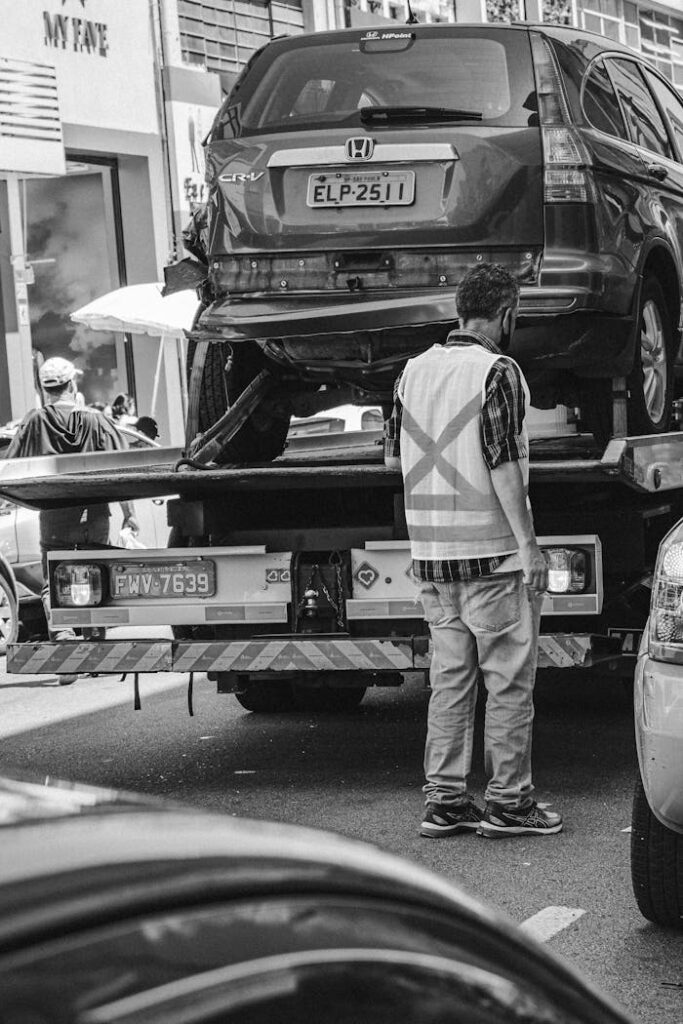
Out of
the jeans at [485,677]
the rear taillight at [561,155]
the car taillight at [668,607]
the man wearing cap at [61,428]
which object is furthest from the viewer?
the man wearing cap at [61,428]

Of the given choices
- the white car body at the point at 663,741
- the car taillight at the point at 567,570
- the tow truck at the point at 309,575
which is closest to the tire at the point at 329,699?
the tow truck at the point at 309,575

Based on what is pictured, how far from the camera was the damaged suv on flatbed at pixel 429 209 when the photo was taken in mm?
6520

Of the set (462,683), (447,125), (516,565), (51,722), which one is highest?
(447,125)

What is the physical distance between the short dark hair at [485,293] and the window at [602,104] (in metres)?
1.71

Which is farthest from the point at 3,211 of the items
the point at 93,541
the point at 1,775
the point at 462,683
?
the point at 1,775

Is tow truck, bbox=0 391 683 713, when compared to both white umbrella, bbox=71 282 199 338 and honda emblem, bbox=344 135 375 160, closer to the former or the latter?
honda emblem, bbox=344 135 375 160

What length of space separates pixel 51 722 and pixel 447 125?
11.7ft

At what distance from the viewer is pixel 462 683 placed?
18.1 ft

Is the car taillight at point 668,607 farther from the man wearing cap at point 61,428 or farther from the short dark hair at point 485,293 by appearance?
the man wearing cap at point 61,428

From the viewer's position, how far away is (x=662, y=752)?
4.02 meters

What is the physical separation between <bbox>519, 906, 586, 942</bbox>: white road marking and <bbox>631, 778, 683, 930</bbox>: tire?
0.22m

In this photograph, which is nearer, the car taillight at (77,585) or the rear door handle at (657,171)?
the car taillight at (77,585)

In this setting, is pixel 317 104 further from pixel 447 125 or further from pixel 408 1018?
pixel 408 1018

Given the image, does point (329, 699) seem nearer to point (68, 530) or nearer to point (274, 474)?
point (68, 530)
